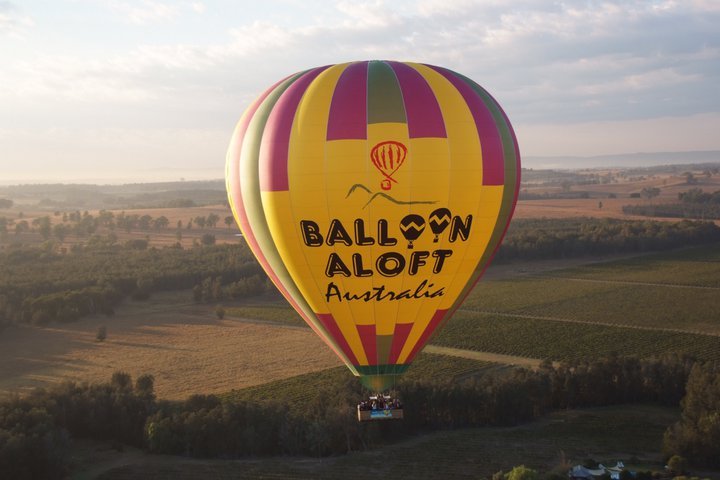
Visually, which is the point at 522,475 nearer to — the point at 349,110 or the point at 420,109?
the point at 420,109

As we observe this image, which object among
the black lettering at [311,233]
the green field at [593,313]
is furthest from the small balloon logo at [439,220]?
the green field at [593,313]

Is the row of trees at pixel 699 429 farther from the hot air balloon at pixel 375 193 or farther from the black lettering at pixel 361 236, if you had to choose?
the black lettering at pixel 361 236

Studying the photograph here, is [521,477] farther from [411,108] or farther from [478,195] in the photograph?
[411,108]

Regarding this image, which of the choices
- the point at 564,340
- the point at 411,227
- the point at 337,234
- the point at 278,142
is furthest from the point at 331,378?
the point at 278,142

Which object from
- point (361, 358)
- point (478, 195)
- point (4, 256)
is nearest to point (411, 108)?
point (478, 195)

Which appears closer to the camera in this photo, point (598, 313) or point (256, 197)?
point (256, 197)

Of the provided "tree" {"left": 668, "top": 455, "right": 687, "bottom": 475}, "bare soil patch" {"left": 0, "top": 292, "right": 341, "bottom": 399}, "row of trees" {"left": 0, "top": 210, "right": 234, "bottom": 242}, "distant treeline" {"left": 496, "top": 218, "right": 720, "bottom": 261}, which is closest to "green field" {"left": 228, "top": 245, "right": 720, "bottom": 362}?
"bare soil patch" {"left": 0, "top": 292, "right": 341, "bottom": 399}

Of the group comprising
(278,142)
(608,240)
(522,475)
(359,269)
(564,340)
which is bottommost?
(564,340)
